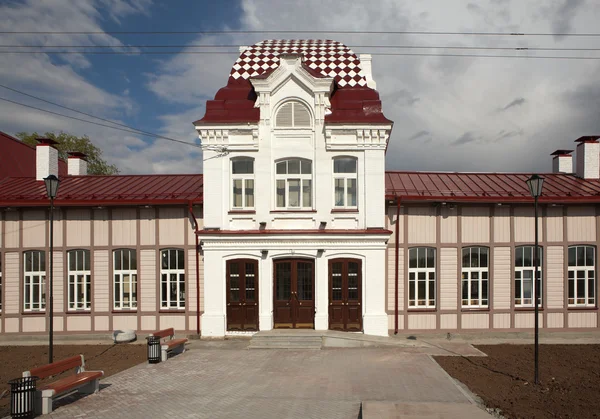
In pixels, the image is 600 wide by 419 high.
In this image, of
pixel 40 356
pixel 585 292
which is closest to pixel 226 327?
pixel 40 356

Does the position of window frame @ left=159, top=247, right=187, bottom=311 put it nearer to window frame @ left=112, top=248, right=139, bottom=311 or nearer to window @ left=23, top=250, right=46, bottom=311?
window frame @ left=112, top=248, right=139, bottom=311

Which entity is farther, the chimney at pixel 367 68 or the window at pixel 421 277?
the chimney at pixel 367 68

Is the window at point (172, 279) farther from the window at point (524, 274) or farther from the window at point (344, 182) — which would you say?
the window at point (524, 274)

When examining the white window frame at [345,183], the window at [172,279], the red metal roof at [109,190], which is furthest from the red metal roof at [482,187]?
the window at [172,279]

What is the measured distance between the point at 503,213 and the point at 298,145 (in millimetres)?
7522

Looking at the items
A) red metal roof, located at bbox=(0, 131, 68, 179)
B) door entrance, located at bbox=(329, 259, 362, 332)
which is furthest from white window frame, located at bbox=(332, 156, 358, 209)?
red metal roof, located at bbox=(0, 131, 68, 179)

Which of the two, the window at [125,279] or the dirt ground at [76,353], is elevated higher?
the window at [125,279]

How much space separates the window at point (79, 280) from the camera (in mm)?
15977

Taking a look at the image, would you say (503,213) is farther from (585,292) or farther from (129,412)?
(129,412)

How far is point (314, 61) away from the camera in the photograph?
16.3 meters

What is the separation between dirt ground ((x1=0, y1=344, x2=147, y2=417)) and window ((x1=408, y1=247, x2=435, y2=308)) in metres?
8.90

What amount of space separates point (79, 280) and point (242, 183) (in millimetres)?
6885

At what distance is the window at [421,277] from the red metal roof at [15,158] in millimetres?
17475

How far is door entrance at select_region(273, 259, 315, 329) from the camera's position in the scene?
14758mm
